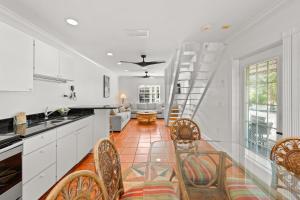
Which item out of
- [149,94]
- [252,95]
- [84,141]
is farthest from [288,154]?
[149,94]

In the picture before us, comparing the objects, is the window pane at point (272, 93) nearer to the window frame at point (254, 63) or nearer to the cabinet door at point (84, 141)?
the window frame at point (254, 63)

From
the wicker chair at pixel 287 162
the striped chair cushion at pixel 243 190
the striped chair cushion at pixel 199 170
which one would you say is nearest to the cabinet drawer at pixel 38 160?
the striped chair cushion at pixel 199 170

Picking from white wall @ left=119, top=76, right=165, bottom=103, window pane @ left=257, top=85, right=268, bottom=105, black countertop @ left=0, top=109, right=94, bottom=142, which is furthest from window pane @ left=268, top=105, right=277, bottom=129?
white wall @ left=119, top=76, right=165, bottom=103

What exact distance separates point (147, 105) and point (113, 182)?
8.06 metres

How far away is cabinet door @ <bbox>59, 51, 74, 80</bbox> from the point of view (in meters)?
2.95

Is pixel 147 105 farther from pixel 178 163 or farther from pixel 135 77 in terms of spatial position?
pixel 178 163

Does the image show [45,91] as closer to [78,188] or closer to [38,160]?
[38,160]

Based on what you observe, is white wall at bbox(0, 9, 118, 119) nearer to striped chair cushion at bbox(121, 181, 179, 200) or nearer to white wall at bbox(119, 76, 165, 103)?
striped chair cushion at bbox(121, 181, 179, 200)

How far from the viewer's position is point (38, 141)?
74.2 inches

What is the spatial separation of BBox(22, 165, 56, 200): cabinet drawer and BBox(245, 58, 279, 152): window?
121 inches

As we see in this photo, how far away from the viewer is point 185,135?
2.60 metres

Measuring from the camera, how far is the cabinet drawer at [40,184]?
5.67 feet

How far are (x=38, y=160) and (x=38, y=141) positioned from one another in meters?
0.22

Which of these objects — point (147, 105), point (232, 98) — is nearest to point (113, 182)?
point (232, 98)
